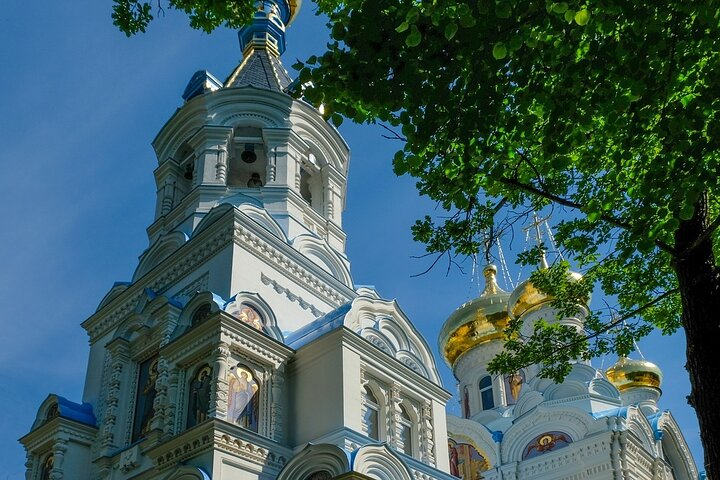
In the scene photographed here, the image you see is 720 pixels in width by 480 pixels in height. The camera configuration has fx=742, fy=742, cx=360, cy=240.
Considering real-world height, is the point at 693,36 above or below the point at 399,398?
below

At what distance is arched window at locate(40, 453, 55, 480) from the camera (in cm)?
1109

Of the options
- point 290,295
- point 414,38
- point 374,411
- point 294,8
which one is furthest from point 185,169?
point 414,38

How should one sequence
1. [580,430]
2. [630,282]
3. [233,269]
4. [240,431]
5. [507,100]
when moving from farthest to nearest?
[580,430]
[233,269]
[240,431]
[630,282]
[507,100]

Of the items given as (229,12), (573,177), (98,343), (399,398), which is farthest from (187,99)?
(573,177)

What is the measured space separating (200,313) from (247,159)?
16.7ft

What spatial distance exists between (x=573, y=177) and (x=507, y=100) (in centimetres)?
185

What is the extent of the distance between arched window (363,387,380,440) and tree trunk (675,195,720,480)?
590 centimetres

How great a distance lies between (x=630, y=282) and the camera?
735cm

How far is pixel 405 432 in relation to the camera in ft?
36.0

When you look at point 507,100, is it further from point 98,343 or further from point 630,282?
point 98,343

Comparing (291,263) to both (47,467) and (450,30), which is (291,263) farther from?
(450,30)

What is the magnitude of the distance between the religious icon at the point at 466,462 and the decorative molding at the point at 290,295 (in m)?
8.05

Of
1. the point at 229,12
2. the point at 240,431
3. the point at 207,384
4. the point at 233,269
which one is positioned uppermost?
the point at 233,269

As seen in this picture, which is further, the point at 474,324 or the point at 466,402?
the point at 474,324
